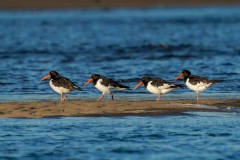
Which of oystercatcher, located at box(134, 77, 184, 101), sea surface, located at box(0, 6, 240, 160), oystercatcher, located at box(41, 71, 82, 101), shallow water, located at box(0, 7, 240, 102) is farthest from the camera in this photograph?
shallow water, located at box(0, 7, 240, 102)

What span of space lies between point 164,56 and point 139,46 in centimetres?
565

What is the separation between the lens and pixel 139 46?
33406 millimetres

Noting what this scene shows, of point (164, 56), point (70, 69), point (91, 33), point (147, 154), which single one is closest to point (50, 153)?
point (147, 154)

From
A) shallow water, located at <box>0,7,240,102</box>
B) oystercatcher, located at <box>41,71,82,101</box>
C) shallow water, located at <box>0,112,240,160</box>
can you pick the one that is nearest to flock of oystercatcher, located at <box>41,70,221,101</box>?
oystercatcher, located at <box>41,71,82,101</box>

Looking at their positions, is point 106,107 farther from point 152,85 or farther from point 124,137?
point 124,137

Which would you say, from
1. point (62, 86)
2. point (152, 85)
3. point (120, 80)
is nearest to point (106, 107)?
point (152, 85)

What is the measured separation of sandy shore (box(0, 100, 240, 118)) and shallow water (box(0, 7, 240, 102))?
5.06 feet

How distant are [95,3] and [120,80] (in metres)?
52.1

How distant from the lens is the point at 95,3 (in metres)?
71.7

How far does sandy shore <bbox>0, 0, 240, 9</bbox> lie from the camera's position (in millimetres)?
69812

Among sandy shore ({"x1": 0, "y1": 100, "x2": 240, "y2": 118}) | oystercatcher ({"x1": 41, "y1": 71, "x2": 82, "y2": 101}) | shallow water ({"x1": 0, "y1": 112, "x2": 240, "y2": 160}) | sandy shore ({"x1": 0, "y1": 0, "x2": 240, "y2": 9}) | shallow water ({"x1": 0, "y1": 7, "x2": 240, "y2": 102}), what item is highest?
sandy shore ({"x1": 0, "y1": 0, "x2": 240, "y2": 9})

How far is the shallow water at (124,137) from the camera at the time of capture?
1091 centimetres

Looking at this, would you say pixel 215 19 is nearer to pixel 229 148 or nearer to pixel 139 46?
pixel 139 46

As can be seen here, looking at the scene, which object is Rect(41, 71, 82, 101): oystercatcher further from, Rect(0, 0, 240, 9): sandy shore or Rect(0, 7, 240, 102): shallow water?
Rect(0, 0, 240, 9): sandy shore
